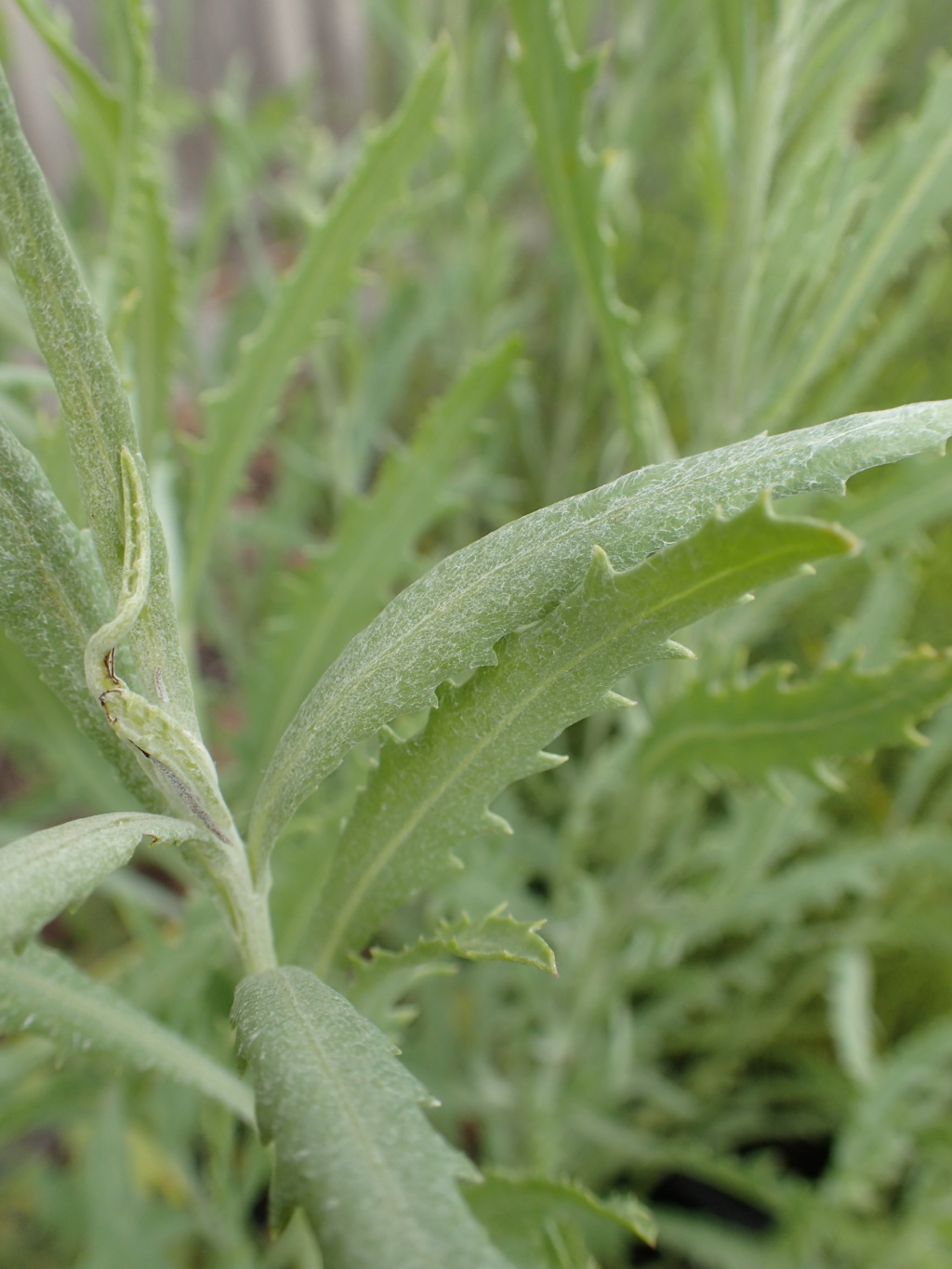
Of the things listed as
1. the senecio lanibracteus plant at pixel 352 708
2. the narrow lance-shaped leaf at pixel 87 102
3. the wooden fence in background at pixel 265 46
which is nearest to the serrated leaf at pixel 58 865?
the senecio lanibracteus plant at pixel 352 708

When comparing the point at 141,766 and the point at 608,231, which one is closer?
the point at 141,766

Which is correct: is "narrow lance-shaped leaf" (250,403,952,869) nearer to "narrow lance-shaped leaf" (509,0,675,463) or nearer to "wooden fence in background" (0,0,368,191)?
"narrow lance-shaped leaf" (509,0,675,463)

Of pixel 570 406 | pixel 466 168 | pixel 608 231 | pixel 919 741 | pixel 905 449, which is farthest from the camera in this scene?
pixel 570 406

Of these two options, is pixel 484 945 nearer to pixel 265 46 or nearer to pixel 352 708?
pixel 352 708

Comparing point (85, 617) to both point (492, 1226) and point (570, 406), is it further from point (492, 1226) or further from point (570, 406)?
point (570, 406)

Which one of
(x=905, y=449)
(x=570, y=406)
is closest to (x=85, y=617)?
(x=905, y=449)
